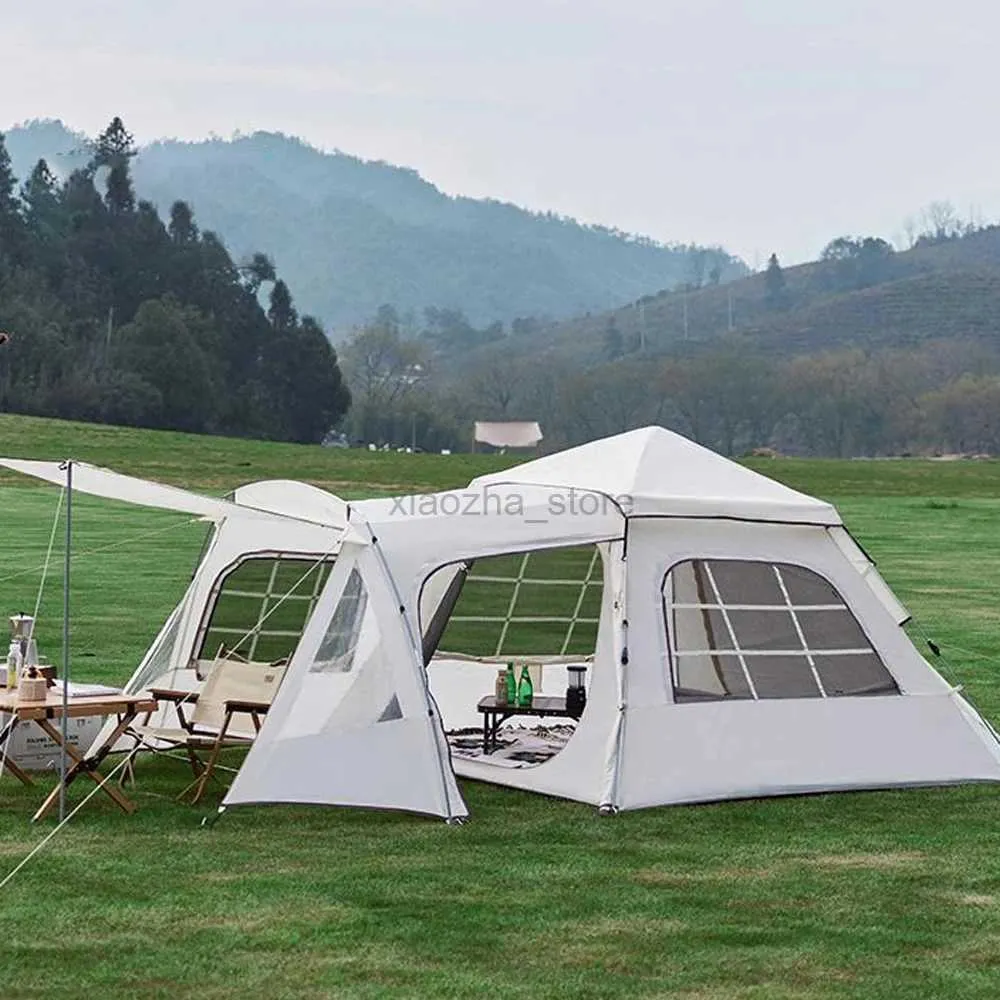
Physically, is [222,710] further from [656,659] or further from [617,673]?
[656,659]

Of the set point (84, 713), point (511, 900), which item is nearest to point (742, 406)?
point (84, 713)

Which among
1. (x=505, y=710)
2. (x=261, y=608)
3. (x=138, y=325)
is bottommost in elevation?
(x=505, y=710)

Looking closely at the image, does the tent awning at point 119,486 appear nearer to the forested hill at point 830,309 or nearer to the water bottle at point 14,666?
the water bottle at point 14,666

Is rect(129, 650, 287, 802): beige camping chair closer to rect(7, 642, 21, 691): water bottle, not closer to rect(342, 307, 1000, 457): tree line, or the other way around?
rect(7, 642, 21, 691): water bottle

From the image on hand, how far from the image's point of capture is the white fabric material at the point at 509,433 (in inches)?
2308

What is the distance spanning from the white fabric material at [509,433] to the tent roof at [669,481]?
1882 inches

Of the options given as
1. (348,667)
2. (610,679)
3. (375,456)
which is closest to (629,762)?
(610,679)

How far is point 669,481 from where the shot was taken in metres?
9.02

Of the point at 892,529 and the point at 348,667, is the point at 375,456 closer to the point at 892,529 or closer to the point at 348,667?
the point at 892,529

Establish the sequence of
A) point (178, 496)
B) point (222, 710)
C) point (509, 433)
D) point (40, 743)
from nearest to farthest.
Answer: point (178, 496)
point (222, 710)
point (40, 743)
point (509, 433)

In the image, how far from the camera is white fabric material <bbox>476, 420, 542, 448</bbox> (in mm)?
58625

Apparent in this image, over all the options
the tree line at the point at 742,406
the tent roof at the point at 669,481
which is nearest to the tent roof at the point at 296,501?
the tent roof at the point at 669,481

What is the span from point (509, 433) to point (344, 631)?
54.9 metres

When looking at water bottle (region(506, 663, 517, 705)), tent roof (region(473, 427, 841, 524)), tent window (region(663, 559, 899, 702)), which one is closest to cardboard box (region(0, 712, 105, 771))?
water bottle (region(506, 663, 517, 705))
